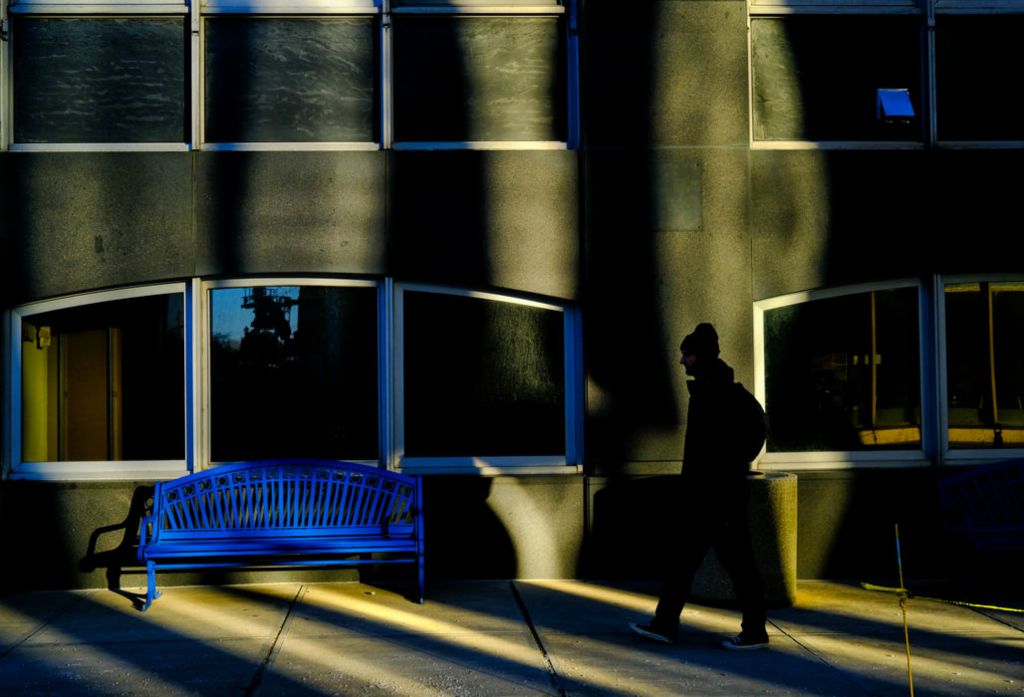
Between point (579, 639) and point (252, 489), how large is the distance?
2905 mm

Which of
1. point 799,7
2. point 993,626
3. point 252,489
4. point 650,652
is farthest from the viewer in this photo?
point 799,7

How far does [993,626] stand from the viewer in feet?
22.6

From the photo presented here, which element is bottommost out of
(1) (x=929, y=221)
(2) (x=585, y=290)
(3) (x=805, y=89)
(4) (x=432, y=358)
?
(4) (x=432, y=358)

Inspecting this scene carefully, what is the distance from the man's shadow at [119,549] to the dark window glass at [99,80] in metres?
2.84

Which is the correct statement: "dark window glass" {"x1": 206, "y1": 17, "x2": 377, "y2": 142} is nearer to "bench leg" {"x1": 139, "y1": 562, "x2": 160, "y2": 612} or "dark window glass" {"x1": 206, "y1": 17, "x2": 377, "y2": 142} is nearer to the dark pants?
"bench leg" {"x1": 139, "y1": 562, "x2": 160, "y2": 612}

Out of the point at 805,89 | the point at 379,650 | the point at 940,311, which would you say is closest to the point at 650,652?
the point at 379,650

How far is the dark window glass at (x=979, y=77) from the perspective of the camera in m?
8.65

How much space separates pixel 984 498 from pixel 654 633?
10.7ft

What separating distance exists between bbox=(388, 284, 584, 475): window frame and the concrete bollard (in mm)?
1533

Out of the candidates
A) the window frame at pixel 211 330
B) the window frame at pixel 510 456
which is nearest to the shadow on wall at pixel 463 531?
the window frame at pixel 510 456

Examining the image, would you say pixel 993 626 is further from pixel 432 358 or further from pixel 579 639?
pixel 432 358

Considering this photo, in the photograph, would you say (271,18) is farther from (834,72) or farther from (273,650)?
(273,650)

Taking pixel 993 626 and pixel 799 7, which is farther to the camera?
pixel 799 7

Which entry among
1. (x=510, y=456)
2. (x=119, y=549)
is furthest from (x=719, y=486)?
(x=119, y=549)
